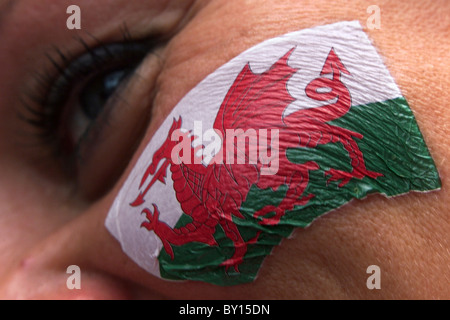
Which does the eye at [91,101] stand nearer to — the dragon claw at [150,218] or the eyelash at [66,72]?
the eyelash at [66,72]

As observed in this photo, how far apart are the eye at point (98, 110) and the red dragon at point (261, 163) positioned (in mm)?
159

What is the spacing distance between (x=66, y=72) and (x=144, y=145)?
209 millimetres

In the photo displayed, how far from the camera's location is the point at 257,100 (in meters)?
0.49

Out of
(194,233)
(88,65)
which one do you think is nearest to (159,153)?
(194,233)

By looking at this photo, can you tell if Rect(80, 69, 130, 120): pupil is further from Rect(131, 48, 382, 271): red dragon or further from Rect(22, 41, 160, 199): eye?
Rect(131, 48, 382, 271): red dragon

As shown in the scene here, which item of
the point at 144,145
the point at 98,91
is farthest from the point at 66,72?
the point at 144,145

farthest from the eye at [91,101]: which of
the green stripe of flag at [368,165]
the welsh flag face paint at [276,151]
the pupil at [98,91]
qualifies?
the green stripe of flag at [368,165]

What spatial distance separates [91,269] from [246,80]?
1.29 feet

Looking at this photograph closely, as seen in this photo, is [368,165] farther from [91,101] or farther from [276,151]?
[91,101]

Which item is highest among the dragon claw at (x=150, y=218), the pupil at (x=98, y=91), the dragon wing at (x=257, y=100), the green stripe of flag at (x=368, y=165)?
the pupil at (x=98, y=91)

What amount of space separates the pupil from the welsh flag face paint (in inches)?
7.5

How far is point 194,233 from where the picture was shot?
1.68ft

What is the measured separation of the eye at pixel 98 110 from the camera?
24.9 inches

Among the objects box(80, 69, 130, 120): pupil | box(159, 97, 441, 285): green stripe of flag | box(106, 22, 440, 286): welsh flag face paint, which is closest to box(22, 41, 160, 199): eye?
box(80, 69, 130, 120): pupil
